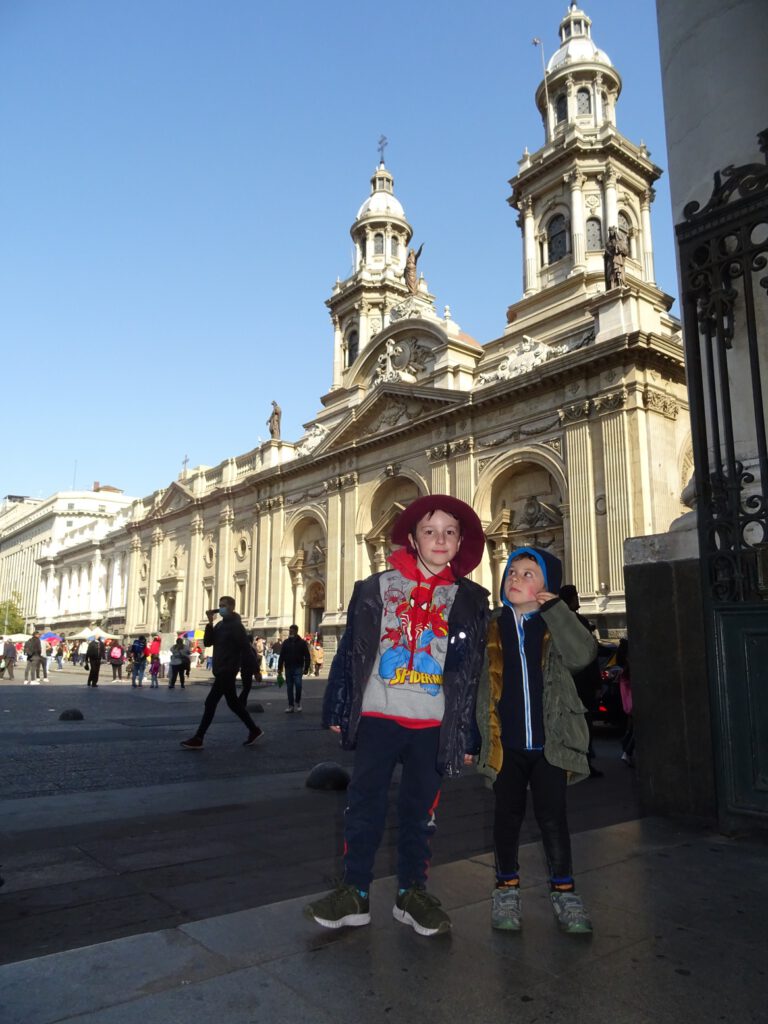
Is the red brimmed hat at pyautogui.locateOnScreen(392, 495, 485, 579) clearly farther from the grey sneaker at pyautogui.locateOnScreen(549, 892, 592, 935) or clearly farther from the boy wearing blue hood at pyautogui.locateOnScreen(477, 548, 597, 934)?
the grey sneaker at pyautogui.locateOnScreen(549, 892, 592, 935)

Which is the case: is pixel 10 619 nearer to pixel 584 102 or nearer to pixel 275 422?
pixel 275 422

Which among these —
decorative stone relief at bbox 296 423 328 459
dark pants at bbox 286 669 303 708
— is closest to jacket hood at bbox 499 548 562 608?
dark pants at bbox 286 669 303 708

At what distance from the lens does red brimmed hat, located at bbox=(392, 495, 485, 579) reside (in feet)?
10.7

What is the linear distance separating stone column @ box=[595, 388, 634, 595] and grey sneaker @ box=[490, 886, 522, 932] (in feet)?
68.0

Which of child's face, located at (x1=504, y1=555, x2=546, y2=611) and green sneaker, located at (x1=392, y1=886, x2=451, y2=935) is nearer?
green sneaker, located at (x1=392, y1=886, x2=451, y2=935)

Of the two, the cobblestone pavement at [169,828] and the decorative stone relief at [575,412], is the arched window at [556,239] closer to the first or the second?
the decorative stone relief at [575,412]

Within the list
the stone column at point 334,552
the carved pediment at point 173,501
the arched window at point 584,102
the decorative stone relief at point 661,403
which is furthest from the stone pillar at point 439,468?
the carved pediment at point 173,501

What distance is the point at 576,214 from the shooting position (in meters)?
32.8

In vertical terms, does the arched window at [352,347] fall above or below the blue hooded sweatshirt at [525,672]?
above

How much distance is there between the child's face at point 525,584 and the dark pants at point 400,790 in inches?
25.6

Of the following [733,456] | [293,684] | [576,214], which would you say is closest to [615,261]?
[576,214]

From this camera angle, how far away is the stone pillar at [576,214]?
32062 millimetres

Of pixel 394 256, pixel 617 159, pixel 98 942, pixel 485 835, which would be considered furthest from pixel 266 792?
pixel 394 256

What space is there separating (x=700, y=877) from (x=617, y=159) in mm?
35847
